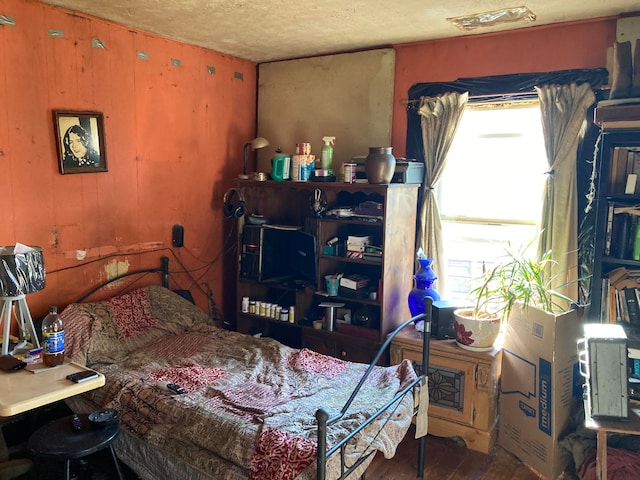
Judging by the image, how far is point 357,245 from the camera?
142 inches

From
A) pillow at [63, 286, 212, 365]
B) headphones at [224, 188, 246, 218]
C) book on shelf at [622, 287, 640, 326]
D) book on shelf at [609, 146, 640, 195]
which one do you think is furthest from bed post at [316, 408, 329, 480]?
headphones at [224, 188, 246, 218]

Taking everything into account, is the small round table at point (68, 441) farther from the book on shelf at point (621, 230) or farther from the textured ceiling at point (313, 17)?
Answer: the book on shelf at point (621, 230)

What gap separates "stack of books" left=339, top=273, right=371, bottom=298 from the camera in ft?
11.9

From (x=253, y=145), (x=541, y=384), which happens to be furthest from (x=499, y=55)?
(x=541, y=384)

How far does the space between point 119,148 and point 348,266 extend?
5.95ft

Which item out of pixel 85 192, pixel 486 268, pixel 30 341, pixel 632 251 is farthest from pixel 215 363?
pixel 632 251

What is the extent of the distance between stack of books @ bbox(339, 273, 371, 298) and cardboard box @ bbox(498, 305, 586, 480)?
1.00 m

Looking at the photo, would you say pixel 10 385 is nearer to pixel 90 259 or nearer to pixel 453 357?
pixel 90 259

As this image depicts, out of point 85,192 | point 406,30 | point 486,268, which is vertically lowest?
point 486,268

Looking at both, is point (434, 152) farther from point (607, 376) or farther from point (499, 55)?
point (607, 376)

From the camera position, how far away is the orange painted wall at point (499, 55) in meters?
3.18

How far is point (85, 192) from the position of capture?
3342 mm

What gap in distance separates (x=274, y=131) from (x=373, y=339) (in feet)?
6.58

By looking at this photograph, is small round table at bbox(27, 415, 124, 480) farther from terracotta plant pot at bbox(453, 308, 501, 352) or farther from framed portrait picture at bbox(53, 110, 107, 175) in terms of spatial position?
terracotta plant pot at bbox(453, 308, 501, 352)
